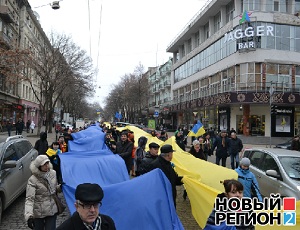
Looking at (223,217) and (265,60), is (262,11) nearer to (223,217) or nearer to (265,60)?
(265,60)

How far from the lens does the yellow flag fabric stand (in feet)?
18.4

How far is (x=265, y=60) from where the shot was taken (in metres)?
36.1

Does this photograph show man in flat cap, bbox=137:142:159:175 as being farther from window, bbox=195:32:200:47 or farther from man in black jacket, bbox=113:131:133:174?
window, bbox=195:32:200:47

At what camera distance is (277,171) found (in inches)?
319

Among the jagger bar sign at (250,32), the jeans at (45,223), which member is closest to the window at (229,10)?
the jagger bar sign at (250,32)

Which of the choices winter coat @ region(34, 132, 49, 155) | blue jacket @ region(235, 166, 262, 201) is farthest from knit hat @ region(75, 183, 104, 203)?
winter coat @ region(34, 132, 49, 155)

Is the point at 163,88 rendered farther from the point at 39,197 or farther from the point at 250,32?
the point at 39,197

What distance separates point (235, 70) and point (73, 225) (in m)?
37.2

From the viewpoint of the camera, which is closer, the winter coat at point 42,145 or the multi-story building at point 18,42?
the winter coat at point 42,145

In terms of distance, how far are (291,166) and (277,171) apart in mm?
390

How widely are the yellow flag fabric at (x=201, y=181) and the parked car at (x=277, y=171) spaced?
4.27 feet

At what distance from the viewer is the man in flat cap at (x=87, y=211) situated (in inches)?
101

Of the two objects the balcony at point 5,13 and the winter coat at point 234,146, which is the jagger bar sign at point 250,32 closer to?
the winter coat at point 234,146

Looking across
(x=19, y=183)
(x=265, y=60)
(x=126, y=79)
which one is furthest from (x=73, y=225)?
(x=126, y=79)
